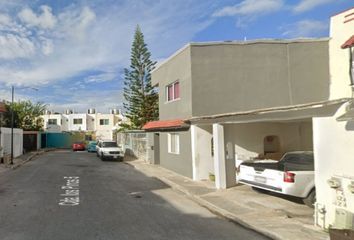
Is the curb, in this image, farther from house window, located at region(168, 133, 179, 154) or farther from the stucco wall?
house window, located at region(168, 133, 179, 154)

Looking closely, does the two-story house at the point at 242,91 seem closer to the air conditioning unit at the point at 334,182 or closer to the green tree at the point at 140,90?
the air conditioning unit at the point at 334,182

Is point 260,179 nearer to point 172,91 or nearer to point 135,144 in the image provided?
point 172,91

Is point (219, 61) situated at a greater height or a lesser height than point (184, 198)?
greater

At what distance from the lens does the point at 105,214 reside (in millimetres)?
11422

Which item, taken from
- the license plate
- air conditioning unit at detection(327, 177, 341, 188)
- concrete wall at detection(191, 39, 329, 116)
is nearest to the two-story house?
concrete wall at detection(191, 39, 329, 116)

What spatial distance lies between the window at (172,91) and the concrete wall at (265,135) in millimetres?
5285

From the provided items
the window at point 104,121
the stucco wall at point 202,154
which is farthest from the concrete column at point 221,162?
the window at point 104,121

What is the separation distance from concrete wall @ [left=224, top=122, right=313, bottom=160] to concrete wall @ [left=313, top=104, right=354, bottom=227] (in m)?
9.29

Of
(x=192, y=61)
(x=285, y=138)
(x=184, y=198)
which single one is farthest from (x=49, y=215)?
(x=285, y=138)

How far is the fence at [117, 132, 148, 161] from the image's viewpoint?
33281 millimetres

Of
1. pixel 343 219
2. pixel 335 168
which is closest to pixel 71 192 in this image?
pixel 335 168

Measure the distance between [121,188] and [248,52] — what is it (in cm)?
960

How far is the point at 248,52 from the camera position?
21.1 meters

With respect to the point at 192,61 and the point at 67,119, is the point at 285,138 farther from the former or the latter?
the point at 67,119
